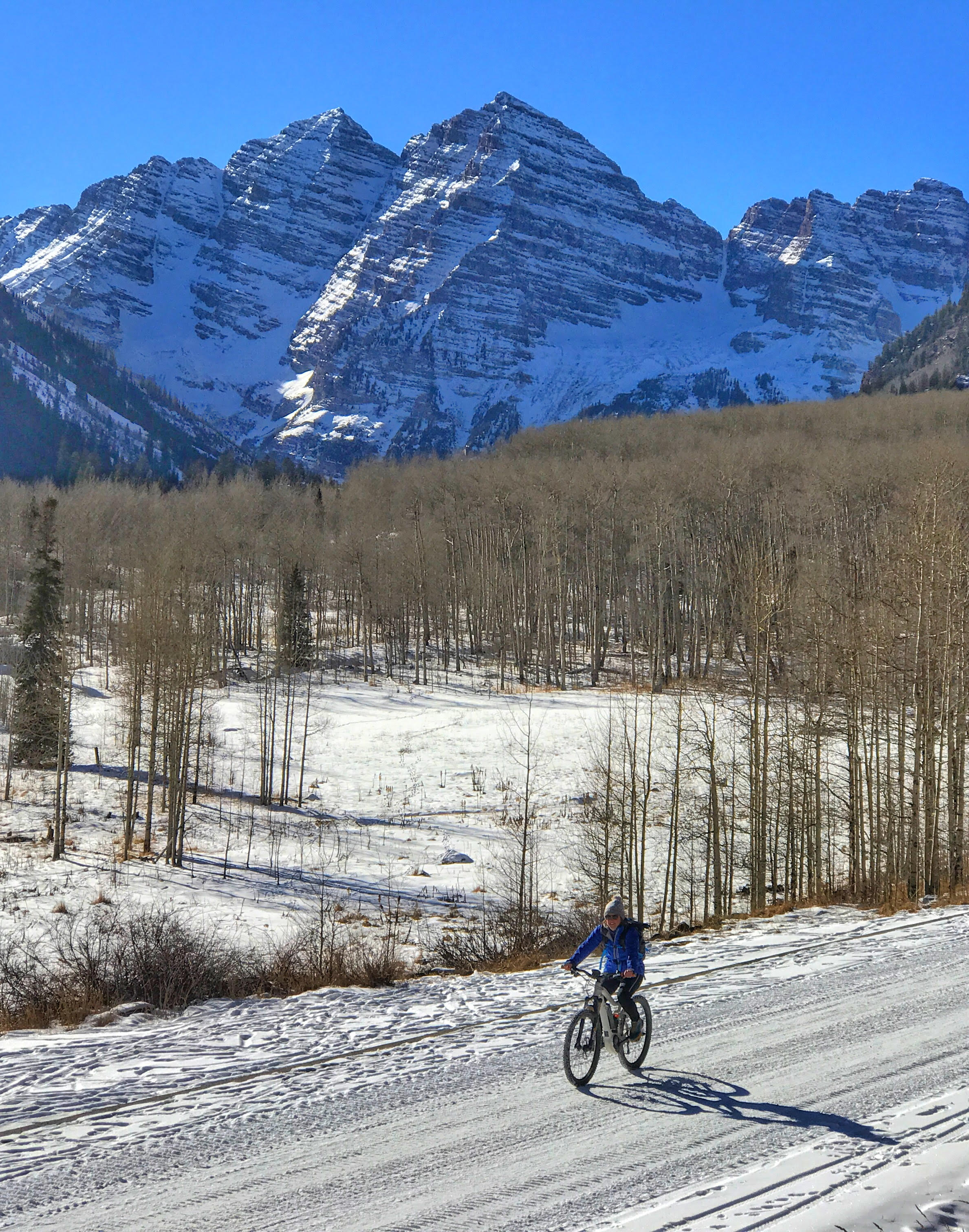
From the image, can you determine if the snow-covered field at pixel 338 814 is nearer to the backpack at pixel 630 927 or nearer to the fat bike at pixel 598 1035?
the fat bike at pixel 598 1035

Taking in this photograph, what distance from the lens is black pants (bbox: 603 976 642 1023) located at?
7832mm

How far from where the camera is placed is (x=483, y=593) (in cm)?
7081

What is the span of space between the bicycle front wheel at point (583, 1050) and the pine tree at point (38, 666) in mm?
31930

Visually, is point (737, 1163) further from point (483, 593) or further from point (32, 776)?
point (483, 593)

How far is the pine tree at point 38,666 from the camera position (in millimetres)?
35781

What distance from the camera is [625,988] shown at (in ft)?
25.8

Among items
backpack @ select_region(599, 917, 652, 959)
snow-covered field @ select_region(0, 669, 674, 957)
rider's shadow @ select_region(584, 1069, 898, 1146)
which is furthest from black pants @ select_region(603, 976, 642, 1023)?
snow-covered field @ select_region(0, 669, 674, 957)

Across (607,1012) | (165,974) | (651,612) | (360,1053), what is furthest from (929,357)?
(360,1053)

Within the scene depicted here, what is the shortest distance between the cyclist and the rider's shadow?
0.45 meters

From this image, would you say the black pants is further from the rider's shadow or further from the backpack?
the rider's shadow

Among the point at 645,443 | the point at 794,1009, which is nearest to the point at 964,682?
the point at 794,1009

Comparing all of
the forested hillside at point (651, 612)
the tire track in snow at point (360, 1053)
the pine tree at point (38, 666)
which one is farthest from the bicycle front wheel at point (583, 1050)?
the pine tree at point (38, 666)

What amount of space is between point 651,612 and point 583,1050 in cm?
5160

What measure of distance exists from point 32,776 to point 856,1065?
36214 millimetres
